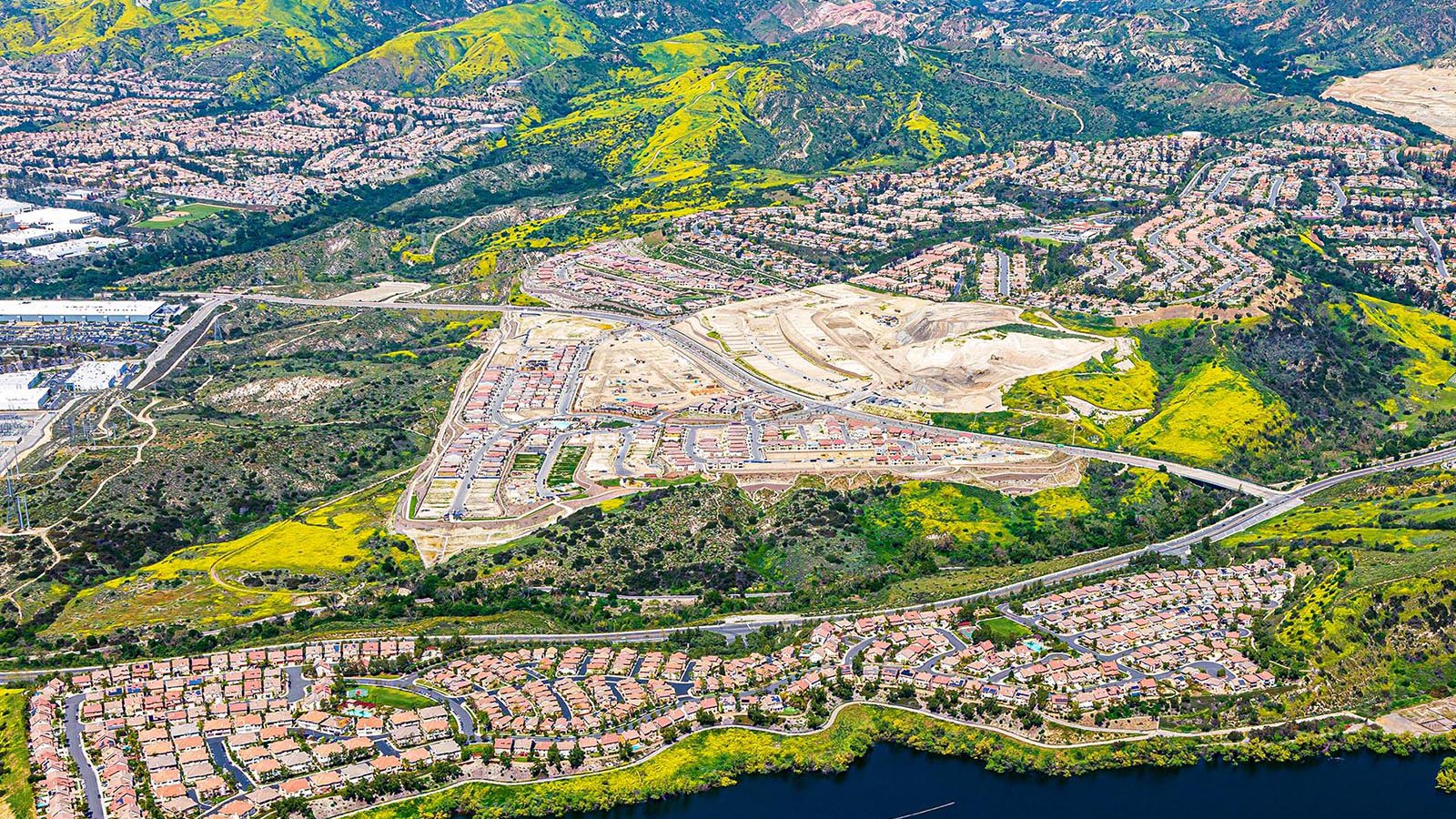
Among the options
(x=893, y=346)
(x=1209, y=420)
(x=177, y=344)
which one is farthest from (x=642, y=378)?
(x=1209, y=420)

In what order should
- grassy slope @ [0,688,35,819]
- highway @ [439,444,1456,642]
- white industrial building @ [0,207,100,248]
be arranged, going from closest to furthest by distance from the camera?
grassy slope @ [0,688,35,819] → highway @ [439,444,1456,642] → white industrial building @ [0,207,100,248]

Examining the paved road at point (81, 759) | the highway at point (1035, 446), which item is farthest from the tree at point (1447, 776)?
the paved road at point (81, 759)

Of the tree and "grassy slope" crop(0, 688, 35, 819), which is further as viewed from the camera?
the tree

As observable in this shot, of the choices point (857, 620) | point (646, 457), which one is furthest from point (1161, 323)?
point (857, 620)

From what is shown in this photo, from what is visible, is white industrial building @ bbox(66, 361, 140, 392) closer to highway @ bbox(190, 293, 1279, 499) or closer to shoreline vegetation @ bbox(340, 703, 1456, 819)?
highway @ bbox(190, 293, 1279, 499)

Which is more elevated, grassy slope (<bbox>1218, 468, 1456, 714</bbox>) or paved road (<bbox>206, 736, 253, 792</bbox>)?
paved road (<bbox>206, 736, 253, 792</bbox>)

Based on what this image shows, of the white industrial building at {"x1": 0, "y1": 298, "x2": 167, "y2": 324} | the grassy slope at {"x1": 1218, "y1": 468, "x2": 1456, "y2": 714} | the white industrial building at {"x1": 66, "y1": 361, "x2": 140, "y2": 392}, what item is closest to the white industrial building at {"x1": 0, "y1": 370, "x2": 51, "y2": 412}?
the white industrial building at {"x1": 66, "y1": 361, "x2": 140, "y2": 392}

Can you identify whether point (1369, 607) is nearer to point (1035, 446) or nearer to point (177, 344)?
point (1035, 446)
